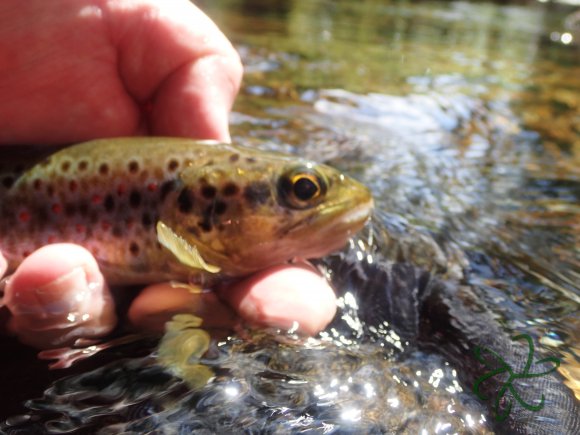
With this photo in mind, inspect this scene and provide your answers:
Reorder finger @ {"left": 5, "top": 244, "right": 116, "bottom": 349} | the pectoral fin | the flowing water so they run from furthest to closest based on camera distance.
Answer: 1. the pectoral fin
2. finger @ {"left": 5, "top": 244, "right": 116, "bottom": 349}
3. the flowing water

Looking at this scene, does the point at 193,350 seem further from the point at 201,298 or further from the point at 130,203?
the point at 130,203

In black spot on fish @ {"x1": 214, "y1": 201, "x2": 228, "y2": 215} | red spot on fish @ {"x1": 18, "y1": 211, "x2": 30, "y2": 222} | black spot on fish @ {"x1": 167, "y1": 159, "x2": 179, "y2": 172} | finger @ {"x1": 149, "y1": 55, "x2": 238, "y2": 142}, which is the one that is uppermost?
finger @ {"x1": 149, "y1": 55, "x2": 238, "y2": 142}

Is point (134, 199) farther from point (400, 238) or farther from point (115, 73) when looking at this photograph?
point (400, 238)

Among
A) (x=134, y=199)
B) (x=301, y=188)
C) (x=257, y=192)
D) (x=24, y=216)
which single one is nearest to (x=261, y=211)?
(x=257, y=192)

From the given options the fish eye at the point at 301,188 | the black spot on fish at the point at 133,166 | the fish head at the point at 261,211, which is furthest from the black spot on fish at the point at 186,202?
the fish eye at the point at 301,188

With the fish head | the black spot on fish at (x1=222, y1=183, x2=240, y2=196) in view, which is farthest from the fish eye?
the black spot on fish at (x1=222, y1=183, x2=240, y2=196)

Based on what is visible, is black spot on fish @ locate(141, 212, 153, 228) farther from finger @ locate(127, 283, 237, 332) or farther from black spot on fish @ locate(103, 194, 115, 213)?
finger @ locate(127, 283, 237, 332)

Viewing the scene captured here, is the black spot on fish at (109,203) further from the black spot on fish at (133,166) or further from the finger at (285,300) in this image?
the finger at (285,300)
